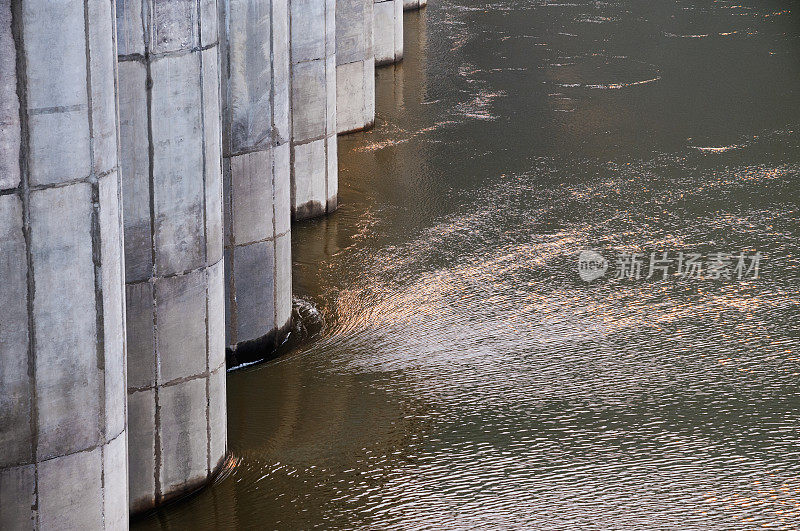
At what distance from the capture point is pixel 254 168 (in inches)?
337

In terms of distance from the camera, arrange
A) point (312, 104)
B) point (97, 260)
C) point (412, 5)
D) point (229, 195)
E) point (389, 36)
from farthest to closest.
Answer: point (412, 5), point (389, 36), point (312, 104), point (229, 195), point (97, 260)

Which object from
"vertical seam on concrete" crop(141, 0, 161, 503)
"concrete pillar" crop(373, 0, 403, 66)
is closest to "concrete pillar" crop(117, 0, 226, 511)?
"vertical seam on concrete" crop(141, 0, 161, 503)

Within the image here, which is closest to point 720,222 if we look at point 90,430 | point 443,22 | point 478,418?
point 478,418

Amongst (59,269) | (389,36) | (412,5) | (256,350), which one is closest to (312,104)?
(256,350)

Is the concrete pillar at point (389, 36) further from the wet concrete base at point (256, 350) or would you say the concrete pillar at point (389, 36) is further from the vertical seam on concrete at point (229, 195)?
the wet concrete base at point (256, 350)

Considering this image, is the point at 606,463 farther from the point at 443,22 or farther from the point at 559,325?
the point at 443,22

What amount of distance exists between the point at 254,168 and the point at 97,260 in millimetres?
3328

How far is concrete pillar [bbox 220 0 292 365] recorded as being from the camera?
8359 mm

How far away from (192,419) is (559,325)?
3482mm

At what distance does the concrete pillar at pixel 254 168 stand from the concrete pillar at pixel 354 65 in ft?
16.5

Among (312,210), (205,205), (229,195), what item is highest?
(205,205)

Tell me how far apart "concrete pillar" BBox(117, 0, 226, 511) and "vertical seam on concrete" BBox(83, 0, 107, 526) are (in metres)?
1.04

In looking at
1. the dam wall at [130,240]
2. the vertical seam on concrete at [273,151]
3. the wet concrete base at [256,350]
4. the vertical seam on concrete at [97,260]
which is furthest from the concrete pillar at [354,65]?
the vertical seam on concrete at [97,260]

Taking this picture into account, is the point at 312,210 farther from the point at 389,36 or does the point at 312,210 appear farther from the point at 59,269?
the point at 389,36
